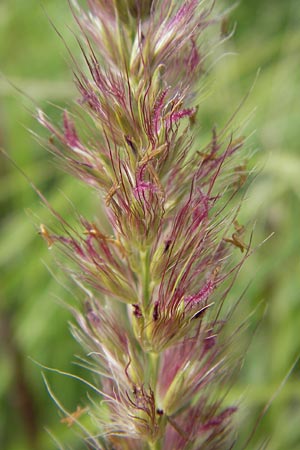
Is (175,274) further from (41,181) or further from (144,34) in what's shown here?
(41,181)

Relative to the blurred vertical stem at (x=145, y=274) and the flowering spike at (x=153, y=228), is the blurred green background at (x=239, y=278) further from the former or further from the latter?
the blurred vertical stem at (x=145, y=274)

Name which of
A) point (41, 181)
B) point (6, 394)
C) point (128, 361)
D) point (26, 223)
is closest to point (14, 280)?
point (26, 223)

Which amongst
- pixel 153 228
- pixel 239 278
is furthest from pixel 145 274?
pixel 239 278

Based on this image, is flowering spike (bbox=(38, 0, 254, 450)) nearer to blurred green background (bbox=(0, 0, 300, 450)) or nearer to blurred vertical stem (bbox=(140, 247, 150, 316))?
blurred vertical stem (bbox=(140, 247, 150, 316))

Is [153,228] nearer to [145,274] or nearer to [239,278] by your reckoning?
[145,274]

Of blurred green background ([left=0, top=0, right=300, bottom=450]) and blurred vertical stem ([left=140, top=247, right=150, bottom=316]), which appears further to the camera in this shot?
blurred green background ([left=0, top=0, right=300, bottom=450])

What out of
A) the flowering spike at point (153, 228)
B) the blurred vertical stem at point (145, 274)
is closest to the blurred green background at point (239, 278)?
the flowering spike at point (153, 228)

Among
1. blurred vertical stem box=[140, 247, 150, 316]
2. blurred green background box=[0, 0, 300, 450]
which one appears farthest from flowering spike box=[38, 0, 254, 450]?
blurred green background box=[0, 0, 300, 450]

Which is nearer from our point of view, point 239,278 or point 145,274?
point 145,274
